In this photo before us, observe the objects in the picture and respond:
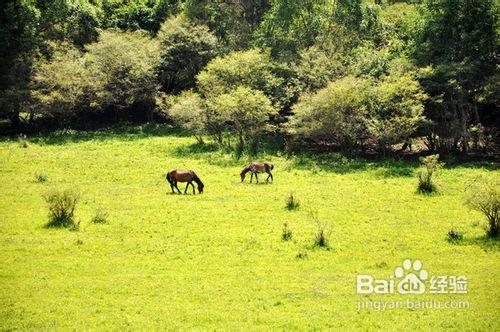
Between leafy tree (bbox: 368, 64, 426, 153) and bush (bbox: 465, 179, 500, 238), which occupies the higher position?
leafy tree (bbox: 368, 64, 426, 153)

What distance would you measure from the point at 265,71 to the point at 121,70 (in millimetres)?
14819

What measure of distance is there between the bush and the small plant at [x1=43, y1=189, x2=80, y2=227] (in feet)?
60.7

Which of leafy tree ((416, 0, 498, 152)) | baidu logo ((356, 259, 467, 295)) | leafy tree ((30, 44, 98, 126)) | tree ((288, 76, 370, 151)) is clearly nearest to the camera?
baidu logo ((356, 259, 467, 295))

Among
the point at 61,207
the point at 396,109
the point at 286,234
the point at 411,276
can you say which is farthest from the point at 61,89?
the point at 411,276

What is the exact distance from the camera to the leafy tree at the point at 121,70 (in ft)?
182

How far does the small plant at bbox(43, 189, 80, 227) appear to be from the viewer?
87.0 feet

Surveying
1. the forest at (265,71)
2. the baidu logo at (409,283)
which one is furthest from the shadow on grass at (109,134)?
the baidu logo at (409,283)

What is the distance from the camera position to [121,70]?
55.8m

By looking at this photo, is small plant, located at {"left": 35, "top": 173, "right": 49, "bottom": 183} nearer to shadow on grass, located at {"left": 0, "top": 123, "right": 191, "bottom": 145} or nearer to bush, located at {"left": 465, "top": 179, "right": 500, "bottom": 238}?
shadow on grass, located at {"left": 0, "top": 123, "right": 191, "bottom": 145}

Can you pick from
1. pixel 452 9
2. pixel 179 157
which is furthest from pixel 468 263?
pixel 452 9

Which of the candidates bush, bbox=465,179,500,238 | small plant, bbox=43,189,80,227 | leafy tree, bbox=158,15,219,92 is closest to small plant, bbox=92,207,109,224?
small plant, bbox=43,189,80,227

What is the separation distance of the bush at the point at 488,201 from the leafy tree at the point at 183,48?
131 feet

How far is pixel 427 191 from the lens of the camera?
34.1 m

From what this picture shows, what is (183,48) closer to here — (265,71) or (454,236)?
(265,71)
